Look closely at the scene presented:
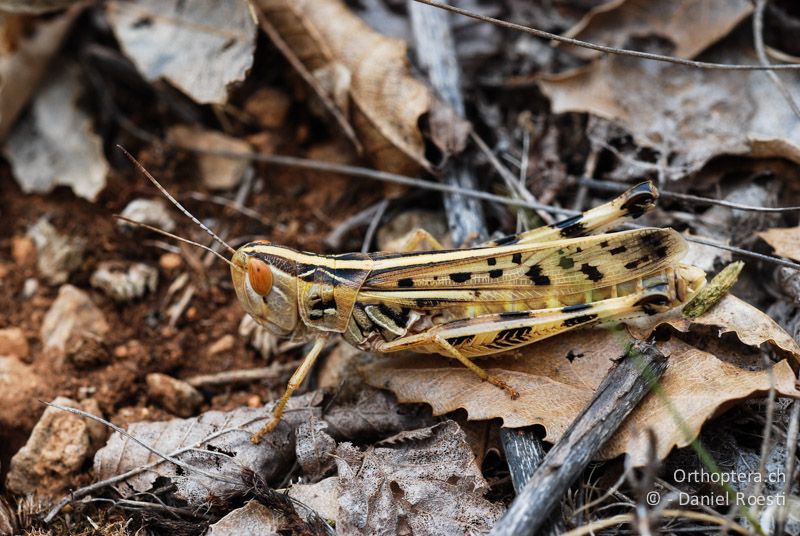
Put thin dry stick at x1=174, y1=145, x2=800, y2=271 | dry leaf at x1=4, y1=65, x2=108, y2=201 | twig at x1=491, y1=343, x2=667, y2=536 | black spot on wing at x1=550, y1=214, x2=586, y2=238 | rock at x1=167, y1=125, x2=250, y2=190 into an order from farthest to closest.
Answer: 1. rock at x1=167, y1=125, x2=250, y2=190
2. dry leaf at x1=4, y1=65, x2=108, y2=201
3. thin dry stick at x1=174, y1=145, x2=800, y2=271
4. black spot on wing at x1=550, y1=214, x2=586, y2=238
5. twig at x1=491, y1=343, x2=667, y2=536

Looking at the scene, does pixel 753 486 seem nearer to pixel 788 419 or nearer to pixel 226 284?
pixel 788 419

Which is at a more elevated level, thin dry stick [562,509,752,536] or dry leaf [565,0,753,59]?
dry leaf [565,0,753,59]

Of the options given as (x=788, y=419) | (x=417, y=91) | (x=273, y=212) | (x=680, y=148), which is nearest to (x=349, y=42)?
(x=417, y=91)

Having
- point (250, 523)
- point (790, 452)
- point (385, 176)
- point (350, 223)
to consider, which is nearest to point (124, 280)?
point (350, 223)

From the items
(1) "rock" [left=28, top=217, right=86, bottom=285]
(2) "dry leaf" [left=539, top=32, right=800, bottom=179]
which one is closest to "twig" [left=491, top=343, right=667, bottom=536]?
(2) "dry leaf" [left=539, top=32, right=800, bottom=179]

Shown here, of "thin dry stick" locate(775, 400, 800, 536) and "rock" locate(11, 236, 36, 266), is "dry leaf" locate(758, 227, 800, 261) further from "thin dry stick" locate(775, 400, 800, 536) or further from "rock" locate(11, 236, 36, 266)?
"rock" locate(11, 236, 36, 266)
